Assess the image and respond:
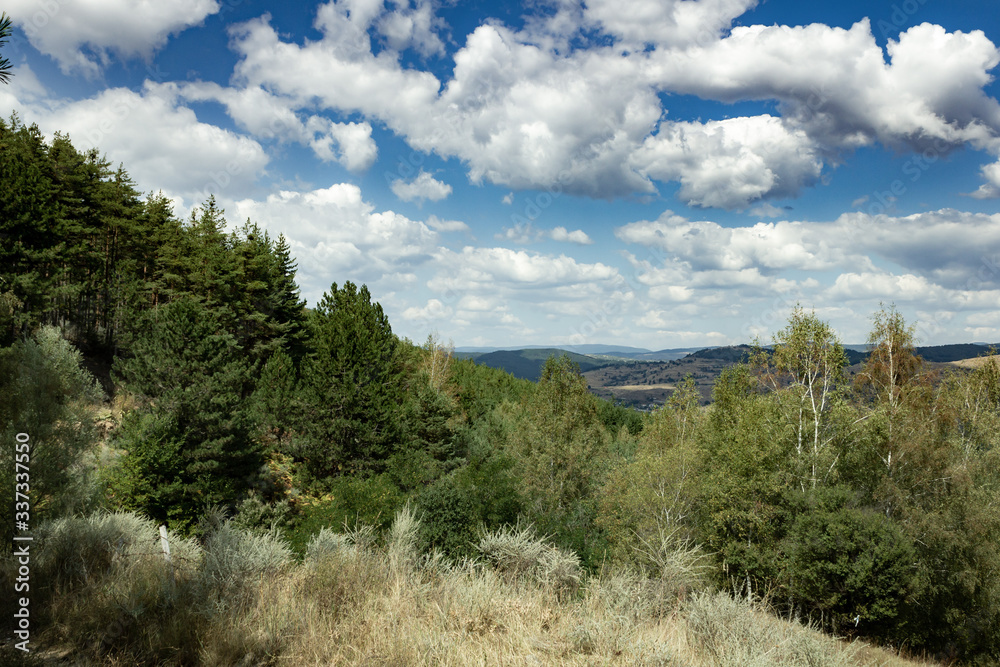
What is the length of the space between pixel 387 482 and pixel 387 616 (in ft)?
99.5

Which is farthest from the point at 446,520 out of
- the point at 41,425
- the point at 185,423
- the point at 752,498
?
the point at 752,498

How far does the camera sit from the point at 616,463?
116 feet

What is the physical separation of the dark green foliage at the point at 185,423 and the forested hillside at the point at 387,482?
0.15 meters

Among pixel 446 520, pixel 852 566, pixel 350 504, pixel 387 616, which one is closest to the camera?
pixel 387 616

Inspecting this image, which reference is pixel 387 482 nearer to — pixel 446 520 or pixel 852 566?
pixel 446 520

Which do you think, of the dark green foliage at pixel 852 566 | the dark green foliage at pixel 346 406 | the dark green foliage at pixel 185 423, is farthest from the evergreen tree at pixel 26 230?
the dark green foliage at pixel 852 566

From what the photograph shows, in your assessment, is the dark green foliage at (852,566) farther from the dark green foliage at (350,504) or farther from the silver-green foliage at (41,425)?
the silver-green foliage at (41,425)

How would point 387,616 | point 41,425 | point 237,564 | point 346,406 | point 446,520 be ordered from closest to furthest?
point 387,616 → point 237,564 → point 41,425 → point 446,520 → point 346,406

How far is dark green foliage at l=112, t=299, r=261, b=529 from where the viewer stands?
25516 mm

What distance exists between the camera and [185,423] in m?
28.2

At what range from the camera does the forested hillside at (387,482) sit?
5.27m

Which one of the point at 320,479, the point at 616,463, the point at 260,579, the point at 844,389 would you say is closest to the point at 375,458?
the point at 320,479

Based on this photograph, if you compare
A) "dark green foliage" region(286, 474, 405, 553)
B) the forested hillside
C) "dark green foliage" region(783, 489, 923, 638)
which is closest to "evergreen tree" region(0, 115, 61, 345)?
the forested hillside

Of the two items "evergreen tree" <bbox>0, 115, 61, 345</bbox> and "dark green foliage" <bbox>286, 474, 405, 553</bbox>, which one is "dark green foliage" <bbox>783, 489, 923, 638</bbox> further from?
"evergreen tree" <bbox>0, 115, 61, 345</bbox>
